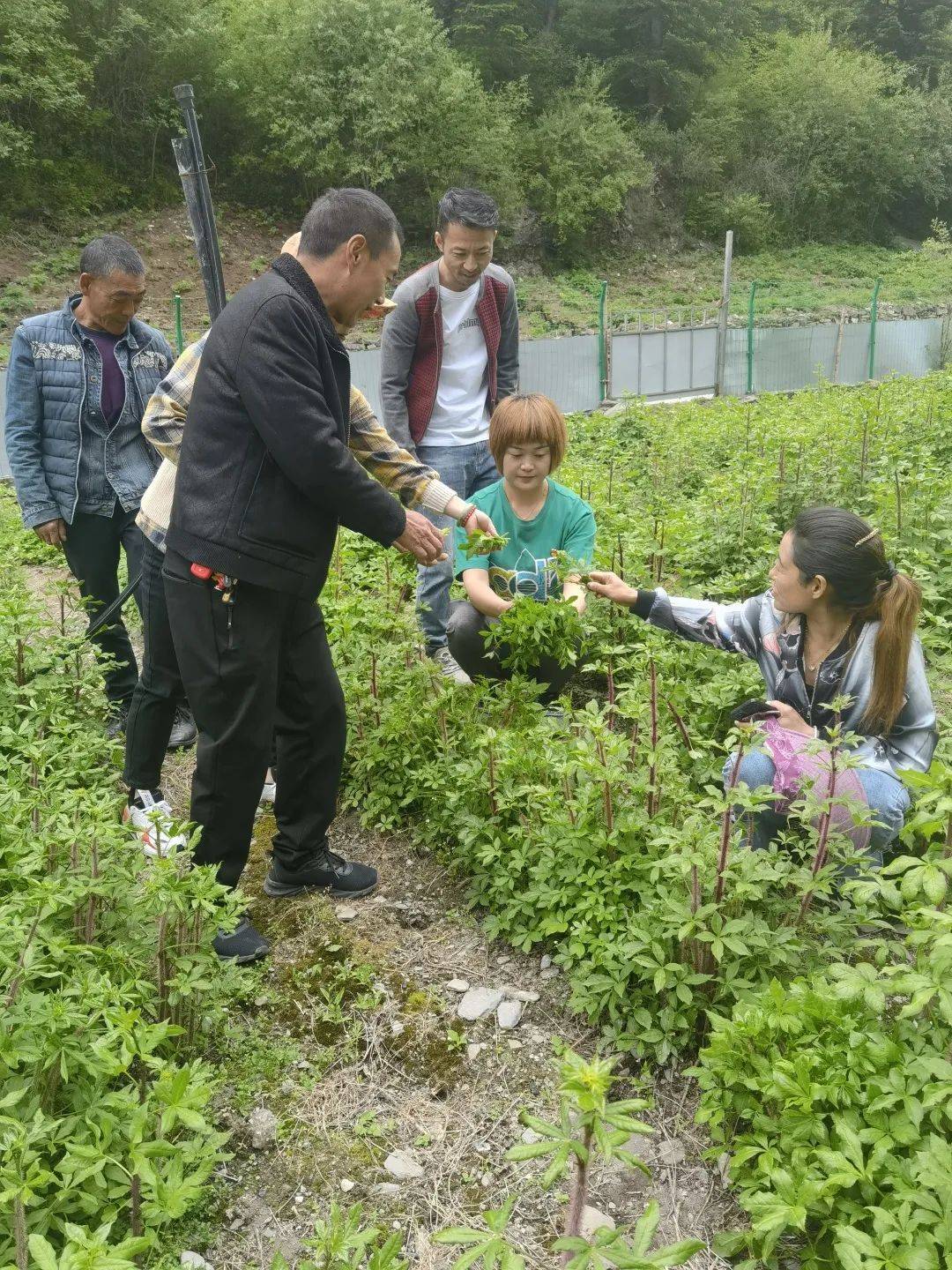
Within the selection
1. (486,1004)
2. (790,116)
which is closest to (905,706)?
(486,1004)

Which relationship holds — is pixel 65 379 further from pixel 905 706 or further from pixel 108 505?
pixel 905 706

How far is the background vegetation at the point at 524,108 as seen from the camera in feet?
94.2

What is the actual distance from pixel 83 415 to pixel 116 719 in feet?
4.00

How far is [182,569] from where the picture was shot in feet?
8.69

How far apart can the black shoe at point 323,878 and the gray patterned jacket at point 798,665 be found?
1243 mm

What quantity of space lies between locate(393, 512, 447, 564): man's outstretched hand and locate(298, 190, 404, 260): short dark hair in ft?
2.40

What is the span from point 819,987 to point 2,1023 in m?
1.62

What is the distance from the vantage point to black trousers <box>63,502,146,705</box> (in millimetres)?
4074

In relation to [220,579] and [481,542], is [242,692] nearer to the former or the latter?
[220,579]

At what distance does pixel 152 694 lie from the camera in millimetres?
3213

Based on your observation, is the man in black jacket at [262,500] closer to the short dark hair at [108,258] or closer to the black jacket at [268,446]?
the black jacket at [268,446]

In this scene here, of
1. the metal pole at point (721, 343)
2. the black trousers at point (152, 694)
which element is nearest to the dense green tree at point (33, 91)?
the metal pole at point (721, 343)

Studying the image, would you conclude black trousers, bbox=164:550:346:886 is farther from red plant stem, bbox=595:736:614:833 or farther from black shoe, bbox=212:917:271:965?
red plant stem, bbox=595:736:614:833

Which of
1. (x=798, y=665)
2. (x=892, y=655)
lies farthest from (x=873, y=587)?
(x=798, y=665)
